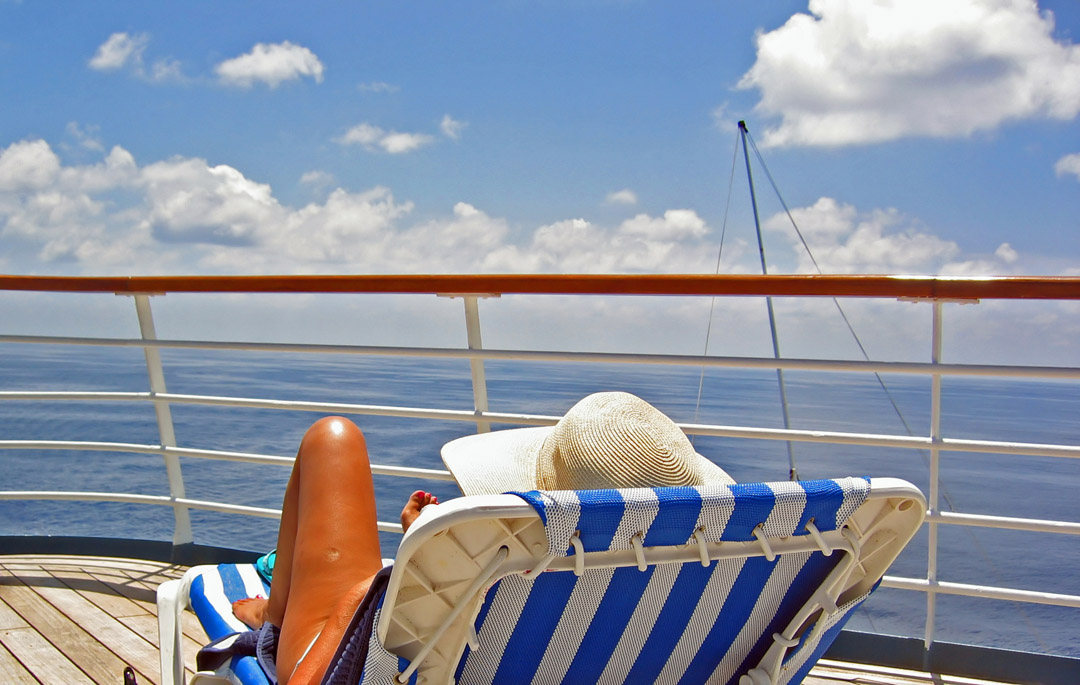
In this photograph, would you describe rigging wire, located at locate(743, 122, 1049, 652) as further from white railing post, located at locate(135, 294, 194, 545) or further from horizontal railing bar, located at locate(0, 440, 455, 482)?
white railing post, located at locate(135, 294, 194, 545)

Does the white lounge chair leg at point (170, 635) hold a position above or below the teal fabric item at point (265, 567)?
below

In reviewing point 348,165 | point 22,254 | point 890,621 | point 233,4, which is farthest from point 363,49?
point 22,254

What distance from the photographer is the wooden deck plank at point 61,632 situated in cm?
183

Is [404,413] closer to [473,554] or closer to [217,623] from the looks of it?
[217,623]

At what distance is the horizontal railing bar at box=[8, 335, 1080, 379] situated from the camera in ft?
5.55

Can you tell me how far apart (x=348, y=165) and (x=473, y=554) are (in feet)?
207

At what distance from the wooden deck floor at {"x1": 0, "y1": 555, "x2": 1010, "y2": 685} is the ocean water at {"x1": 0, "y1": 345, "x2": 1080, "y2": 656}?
1.51m

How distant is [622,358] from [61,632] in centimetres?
169

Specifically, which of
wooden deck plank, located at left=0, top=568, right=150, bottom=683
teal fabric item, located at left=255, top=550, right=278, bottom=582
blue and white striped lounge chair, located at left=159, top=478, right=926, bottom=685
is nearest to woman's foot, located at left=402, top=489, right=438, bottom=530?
→ blue and white striped lounge chair, located at left=159, top=478, right=926, bottom=685

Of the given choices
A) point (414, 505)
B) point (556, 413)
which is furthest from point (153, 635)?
point (556, 413)

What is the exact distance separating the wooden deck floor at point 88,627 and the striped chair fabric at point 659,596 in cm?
110

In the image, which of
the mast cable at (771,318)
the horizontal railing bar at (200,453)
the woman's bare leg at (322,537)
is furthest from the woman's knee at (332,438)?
the mast cable at (771,318)

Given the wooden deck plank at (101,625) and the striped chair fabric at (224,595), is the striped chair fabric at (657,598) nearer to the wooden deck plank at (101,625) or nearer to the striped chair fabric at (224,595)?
the striped chair fabric at (224,595)

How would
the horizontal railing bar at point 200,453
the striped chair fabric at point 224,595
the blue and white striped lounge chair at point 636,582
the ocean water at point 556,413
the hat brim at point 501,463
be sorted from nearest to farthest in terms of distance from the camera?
the blue and white striped lounge chair at point 636,582 < the hat brim at point 501,463 < the striped chair fabric at point 224,595 < the horizontal railing bar at point 200,453 < the ocean water at point 556,413
